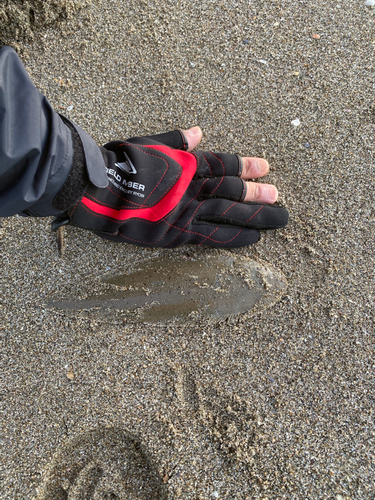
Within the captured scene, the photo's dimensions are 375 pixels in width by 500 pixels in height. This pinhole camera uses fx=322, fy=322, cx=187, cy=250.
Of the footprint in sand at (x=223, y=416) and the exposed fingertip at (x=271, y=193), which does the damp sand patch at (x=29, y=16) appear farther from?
the footprint in sand at (x=223, y=416)

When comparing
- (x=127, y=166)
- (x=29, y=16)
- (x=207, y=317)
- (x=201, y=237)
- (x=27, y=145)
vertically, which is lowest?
(x=207, y=317)

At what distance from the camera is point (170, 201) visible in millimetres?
1427

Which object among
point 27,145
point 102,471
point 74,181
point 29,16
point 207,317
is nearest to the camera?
point 27,145

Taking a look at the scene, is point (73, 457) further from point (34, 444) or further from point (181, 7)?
point (181, 7)

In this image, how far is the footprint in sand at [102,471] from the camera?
4.32ft

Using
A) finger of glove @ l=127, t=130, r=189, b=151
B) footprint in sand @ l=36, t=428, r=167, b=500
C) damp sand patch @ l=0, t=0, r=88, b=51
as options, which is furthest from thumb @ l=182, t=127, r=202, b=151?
footprint in sand @ l=36, t=428, r=167, b=500

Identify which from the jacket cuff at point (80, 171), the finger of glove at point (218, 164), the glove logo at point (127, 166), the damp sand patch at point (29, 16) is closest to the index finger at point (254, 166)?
the finger of glove at point (218, 164)

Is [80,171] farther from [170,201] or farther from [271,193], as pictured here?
[271,193]

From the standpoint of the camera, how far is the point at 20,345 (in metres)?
1.47

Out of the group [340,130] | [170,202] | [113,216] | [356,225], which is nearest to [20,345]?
[113,216]

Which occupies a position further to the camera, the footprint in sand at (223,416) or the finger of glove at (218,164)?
the finger of glove at (218,164)

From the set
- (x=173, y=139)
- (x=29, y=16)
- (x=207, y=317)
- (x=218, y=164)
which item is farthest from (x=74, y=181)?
(x=29, y=16)

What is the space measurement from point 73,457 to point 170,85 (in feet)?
5.85

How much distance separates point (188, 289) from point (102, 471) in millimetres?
838
